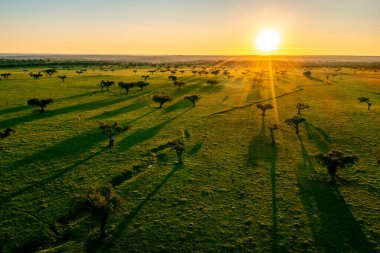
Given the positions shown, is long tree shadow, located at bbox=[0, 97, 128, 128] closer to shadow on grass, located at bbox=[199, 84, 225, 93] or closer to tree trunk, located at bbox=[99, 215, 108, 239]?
shadow on grass, located at bbox=[199, 84, 225, 93]

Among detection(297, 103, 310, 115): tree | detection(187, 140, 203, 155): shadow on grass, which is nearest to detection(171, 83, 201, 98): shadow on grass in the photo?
detection(297, 103, 310, 115): tree

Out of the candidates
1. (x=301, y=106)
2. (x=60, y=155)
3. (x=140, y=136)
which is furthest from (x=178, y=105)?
(x=60, y=155)

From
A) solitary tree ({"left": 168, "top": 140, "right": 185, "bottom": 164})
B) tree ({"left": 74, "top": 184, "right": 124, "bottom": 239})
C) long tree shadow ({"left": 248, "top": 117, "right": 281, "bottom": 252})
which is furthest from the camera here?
solitary tree ({"left": 168, "top": 140, "right": 185, "bottom": 164})

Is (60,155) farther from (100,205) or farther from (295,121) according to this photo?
(295,121)

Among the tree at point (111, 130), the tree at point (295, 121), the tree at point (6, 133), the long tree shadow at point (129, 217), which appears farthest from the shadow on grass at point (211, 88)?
the long tree shadow at point (129, 217)

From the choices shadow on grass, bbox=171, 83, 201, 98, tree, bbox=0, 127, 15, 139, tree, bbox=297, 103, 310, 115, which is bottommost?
tree, bbox=0, 127, 15, 139

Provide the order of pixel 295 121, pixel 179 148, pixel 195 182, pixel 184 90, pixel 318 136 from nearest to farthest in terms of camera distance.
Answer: pixel 195 182
pixel 179 148
pixel 318 136
pixel 295 121
pixel 184 90

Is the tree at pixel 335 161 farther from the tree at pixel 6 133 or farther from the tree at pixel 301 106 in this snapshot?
the tree at pixel 6 133
